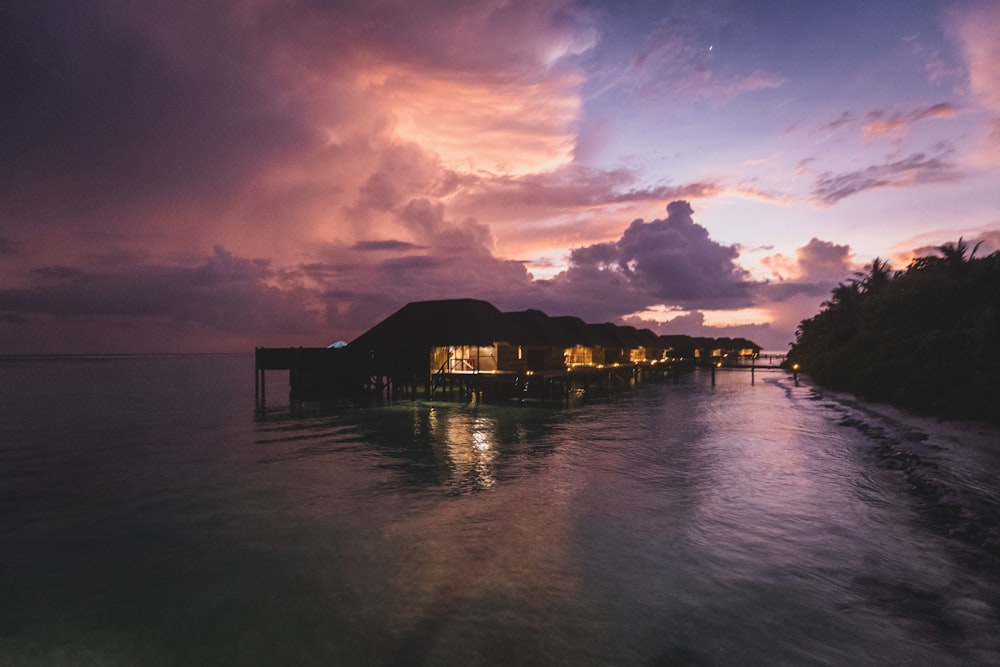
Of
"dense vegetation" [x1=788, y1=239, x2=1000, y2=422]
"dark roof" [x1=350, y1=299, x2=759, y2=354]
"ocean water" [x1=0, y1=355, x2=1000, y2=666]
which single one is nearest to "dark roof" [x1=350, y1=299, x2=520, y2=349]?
"dark roof" [x1=350, y1=299, x2=759, y2=354]

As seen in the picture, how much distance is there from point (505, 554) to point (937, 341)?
25159 millimetres

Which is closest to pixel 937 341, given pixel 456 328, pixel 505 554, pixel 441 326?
pixel 505 554

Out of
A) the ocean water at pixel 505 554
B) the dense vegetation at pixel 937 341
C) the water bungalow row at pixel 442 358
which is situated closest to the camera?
the ocean water at pixel 505 554

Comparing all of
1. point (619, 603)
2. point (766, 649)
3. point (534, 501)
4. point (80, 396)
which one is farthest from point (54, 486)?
point (80, 396)

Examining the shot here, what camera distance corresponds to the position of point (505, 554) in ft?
30.8

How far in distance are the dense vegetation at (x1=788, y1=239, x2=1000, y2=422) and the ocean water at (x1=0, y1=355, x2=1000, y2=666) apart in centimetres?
384

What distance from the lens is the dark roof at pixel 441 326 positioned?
34.9m

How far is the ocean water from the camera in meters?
6.62

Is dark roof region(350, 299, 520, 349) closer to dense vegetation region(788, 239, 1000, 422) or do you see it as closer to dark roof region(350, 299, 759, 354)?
dark roof region(350, 299, 759, 354)

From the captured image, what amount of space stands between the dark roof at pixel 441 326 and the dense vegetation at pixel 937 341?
77.2ft

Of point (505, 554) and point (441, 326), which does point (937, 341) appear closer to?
point (505, 554)

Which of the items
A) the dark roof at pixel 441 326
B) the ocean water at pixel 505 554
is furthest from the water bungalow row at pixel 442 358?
the ocean water at pixel 505 554

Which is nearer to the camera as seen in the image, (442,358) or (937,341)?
(937,341)

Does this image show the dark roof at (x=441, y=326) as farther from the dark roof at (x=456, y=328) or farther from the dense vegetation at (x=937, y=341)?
the dense vegetation at (x=937, y=341)
